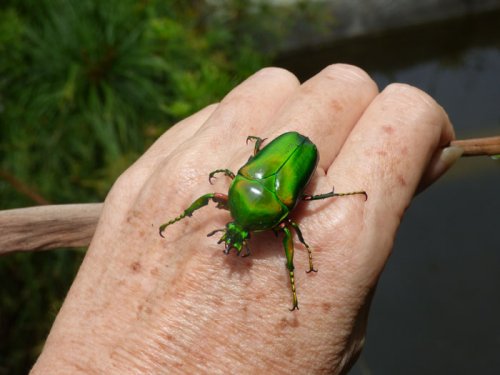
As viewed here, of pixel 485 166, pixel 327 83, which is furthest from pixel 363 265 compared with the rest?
pixel 485 166

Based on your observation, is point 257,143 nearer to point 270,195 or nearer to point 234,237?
point 270,195

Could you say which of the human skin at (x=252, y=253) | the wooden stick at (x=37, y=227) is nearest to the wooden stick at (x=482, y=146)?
the human skin at (x=252, y=253)

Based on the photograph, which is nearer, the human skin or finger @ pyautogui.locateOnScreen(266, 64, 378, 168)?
the human skin

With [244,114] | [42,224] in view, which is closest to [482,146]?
[244,114]

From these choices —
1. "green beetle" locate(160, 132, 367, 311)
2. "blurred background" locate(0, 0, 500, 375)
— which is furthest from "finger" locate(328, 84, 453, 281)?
"blurred background" locate(0, 0, 500, 375)

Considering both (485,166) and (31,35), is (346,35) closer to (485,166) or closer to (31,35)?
(485,166)

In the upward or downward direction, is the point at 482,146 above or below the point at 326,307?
above

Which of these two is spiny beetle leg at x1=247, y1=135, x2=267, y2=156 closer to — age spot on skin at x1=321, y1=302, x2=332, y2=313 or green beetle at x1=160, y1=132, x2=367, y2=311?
green beetle at x1=160, y1=132, x2=367, y2=311
